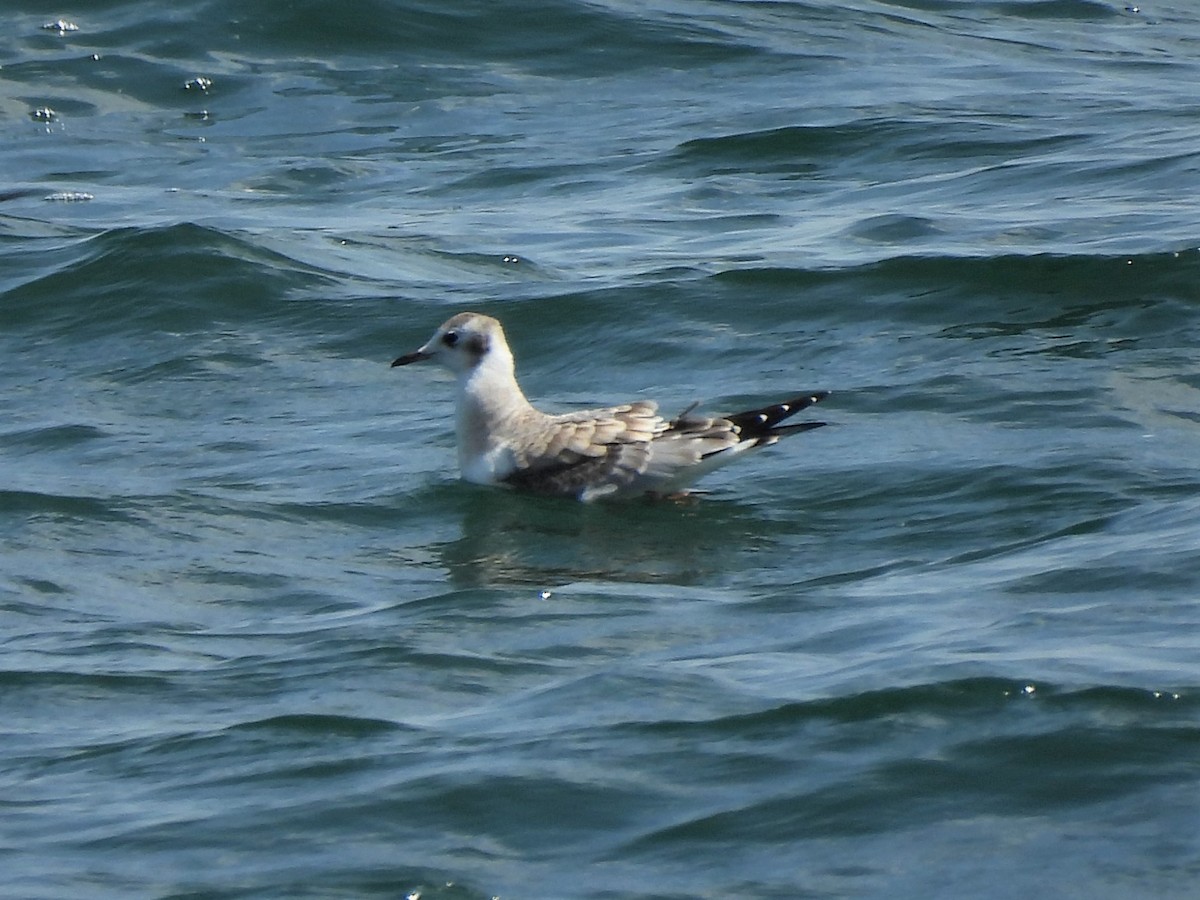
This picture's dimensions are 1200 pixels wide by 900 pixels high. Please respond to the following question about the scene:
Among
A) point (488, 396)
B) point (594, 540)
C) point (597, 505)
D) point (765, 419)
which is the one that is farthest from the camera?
point (488, 396)

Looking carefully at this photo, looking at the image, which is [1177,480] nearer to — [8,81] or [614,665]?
[614,665]

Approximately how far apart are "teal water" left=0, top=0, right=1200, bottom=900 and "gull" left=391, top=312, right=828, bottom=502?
0.46 ft

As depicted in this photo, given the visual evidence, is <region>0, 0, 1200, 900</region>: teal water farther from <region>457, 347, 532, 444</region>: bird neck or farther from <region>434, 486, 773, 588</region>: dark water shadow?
<region>457, 347, 532, 444</region>: bird neck

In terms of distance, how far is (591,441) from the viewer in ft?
31.6

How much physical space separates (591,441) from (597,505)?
289mm

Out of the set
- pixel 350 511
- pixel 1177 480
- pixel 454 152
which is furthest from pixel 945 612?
pixel 454 152

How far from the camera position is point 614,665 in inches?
284

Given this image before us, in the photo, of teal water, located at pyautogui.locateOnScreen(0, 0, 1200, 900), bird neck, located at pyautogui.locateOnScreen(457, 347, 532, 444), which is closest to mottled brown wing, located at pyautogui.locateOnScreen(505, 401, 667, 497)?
teal water, located at pyautogui.locateOnScreen(0, 0, 1200, 900)

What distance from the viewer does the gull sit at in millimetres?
9500

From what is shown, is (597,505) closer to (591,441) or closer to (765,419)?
(591,441)

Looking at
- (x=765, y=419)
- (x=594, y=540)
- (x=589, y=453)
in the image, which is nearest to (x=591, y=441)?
(x=589, y=453)

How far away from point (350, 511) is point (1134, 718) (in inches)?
166

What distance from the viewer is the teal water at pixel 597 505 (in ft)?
19.6

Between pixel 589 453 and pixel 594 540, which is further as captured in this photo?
pixel 589 453
